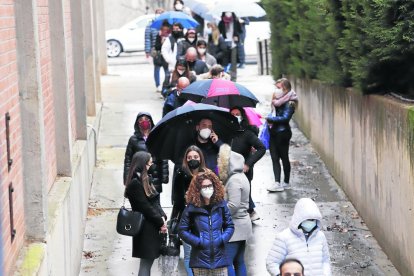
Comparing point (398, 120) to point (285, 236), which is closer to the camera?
point (285, 236)

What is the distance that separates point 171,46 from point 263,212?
26.4 ft

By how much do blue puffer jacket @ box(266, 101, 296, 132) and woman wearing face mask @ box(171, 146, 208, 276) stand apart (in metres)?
3.80

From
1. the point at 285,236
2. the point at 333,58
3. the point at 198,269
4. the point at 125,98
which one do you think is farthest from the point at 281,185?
the point at 125,98

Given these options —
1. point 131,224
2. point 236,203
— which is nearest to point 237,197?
point 236,203

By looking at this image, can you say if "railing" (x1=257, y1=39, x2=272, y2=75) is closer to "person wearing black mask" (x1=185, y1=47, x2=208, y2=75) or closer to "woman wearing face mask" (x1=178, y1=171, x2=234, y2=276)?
"person wearing black mask" (x1=185, y1=47, x2=208, y2=75)

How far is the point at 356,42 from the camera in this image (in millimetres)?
11508

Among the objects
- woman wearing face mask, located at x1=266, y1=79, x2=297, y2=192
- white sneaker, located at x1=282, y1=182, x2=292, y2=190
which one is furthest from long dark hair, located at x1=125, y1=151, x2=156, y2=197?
white sneaker, located at x1=282, y1=182, x2=292, y2=190

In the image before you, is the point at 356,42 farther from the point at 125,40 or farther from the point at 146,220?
the point at 125,40

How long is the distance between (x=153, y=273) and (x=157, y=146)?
1.32m

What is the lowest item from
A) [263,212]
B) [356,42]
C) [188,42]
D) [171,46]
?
[263,212]

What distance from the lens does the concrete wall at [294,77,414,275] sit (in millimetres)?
9828

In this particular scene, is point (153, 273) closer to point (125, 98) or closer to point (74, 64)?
point (74, 64)

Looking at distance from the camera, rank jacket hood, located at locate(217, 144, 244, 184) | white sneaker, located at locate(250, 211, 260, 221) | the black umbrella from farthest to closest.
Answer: white sneaker, located at locate(250, 211, 260, 221) → the black umbrella → jacket hood, located at locate(217, 144, 244, 184)

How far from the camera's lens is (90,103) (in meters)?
16.6
